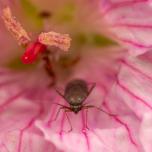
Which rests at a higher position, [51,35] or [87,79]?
[51,35]

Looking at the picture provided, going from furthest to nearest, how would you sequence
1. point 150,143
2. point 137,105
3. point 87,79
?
point 87,79 < point 137,105 < point 150,143

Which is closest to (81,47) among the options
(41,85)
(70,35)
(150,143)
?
(70,35)

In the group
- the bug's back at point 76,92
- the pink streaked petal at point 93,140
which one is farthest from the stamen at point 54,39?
the pink streaked petal at point 93,140

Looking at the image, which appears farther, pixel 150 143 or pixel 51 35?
pixel 51 35

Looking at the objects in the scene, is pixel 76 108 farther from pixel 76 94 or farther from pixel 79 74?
pixel 79 74

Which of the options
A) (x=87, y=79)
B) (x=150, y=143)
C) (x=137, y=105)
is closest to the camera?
(x=150, y=143)

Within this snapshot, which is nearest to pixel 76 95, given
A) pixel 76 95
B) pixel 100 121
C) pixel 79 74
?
pixel 76 95

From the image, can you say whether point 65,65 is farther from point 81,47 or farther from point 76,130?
point 76,130
